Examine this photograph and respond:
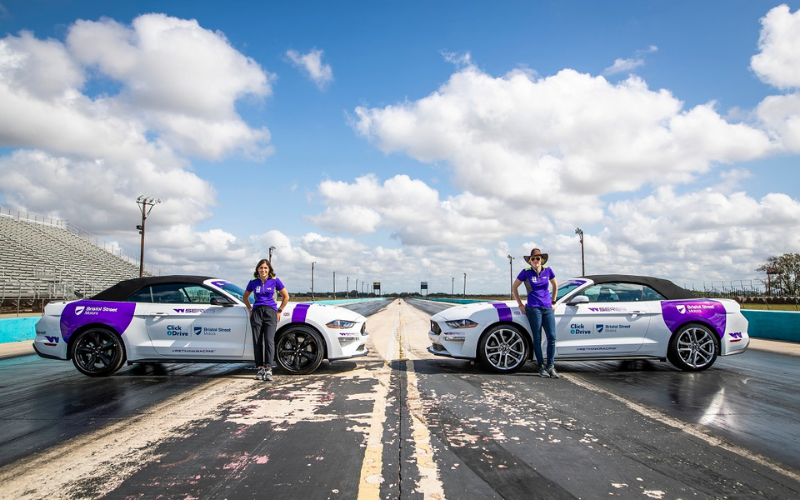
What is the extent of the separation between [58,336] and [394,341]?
711cm

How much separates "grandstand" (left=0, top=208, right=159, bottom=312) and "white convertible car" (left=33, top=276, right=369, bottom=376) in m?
20.5

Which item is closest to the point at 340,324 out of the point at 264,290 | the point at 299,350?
the point at 299,350

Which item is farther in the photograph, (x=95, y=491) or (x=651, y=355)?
(x=651, y=355)

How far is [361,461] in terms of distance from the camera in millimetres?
3352

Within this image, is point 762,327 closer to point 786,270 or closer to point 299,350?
point 299,350

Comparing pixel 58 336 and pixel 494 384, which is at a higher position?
pixel 58 336

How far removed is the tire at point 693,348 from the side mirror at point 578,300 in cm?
151

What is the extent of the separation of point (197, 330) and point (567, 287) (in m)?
5.65

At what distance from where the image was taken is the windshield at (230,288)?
23.9 ft

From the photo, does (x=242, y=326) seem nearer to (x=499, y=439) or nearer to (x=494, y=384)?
(x=494, y=384)

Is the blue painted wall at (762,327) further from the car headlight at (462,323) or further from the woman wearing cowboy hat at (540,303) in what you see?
the car headlight at (462,323)

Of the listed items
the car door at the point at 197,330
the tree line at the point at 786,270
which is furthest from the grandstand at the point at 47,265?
the tree line at the point at 786,270

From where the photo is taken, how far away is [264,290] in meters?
6.54

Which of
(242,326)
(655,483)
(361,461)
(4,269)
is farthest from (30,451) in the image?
(4,269)
